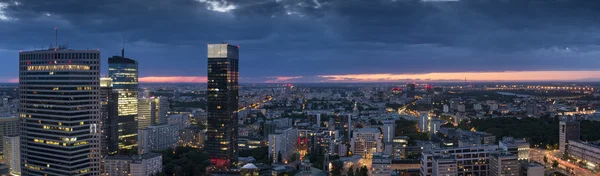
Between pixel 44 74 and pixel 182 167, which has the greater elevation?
pixel 44 74

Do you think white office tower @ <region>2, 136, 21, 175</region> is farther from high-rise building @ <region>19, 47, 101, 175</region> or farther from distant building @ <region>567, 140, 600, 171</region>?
distant building @ <region>567, 140, 600, 171</region>

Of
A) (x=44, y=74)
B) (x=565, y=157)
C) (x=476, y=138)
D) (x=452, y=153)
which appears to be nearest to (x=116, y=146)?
(x=44, y=74)

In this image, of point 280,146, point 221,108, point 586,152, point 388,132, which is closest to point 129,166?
point 221,108

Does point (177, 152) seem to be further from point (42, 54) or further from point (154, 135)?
point (42, 54)

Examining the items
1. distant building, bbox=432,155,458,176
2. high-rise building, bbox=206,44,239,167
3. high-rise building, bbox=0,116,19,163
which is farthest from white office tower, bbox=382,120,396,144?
high-rise building, bbox=0,116,19,163

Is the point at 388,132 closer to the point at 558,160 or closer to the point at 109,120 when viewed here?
the point at 558,160

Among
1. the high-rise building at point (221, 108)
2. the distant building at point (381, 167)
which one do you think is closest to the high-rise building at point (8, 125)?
the high-rise building at point (221, 108)
